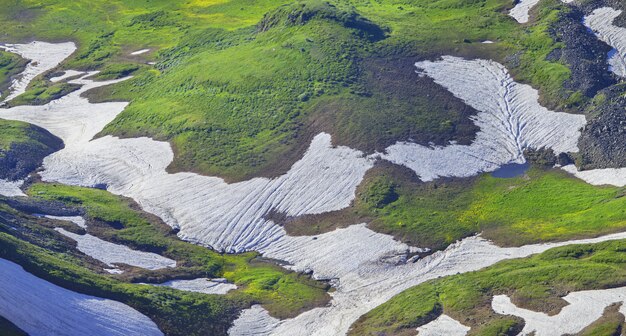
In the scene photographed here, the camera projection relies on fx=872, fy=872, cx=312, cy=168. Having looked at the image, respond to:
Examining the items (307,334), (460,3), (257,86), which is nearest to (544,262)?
(307,334)

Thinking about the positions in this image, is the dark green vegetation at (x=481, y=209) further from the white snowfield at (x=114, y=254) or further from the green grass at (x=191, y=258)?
the white snowfield at (x=114, y=254)

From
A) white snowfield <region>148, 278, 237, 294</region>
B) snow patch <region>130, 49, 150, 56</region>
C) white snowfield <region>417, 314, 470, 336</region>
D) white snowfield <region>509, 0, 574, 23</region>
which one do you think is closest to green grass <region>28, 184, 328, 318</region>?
white snowfield <region>148, 278, 237, 294</region>

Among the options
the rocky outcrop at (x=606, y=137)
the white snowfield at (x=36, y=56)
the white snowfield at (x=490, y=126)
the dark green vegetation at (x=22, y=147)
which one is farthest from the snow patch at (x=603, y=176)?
the white snowfield at (x=36, y=56)

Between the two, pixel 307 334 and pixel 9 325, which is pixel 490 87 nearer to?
pixel 307 334

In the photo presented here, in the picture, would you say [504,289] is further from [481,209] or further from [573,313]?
[481,209]

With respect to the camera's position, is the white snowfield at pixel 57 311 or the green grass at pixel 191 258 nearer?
the white snowfield at pixel 57 311

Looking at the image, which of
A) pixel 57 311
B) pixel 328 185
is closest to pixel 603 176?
pixel 328 185
